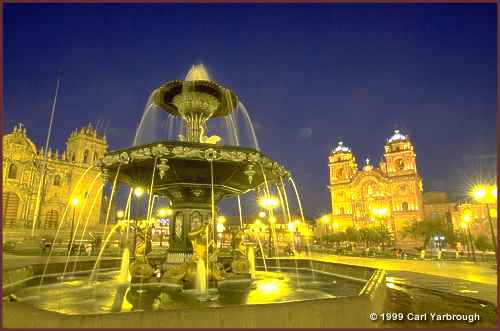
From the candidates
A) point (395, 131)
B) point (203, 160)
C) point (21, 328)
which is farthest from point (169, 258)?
point (395, 131)

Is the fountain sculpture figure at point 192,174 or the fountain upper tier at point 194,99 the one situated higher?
the fountain upper tier at point 194,99

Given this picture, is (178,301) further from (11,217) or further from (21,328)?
(11,217)

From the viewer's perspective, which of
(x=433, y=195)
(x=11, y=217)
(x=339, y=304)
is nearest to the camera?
(x=339, y=304)

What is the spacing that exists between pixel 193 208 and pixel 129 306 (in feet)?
11.5

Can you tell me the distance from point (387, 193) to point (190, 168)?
77301 mm

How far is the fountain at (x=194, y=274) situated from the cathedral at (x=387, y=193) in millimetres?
67537

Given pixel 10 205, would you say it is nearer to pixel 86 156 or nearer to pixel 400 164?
pixel 86 156

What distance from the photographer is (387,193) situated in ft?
248

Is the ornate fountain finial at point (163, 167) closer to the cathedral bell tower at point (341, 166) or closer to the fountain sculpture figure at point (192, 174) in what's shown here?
the fountain sculpture figure at point (192, 174)

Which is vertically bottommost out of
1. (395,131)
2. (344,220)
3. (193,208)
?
(344,220)

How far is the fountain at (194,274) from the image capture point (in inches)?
136

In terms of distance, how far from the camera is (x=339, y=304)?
12.1ft

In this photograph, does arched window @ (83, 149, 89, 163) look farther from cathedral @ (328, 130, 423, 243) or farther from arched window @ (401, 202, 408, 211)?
arched window @ (401, 202, 408, 211)

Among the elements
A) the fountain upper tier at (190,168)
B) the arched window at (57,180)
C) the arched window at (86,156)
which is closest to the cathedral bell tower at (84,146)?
the arched window at (86,156)
